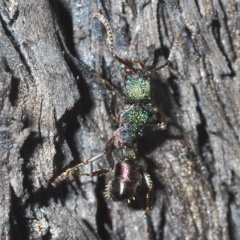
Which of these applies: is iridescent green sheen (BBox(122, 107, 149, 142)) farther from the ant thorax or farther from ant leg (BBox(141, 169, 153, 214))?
ant leg (BBox(141, 169, 153, 214))

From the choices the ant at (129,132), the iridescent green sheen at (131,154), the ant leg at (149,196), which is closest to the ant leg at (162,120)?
the ant at (129,132)

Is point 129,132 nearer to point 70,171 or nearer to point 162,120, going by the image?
point 162,120

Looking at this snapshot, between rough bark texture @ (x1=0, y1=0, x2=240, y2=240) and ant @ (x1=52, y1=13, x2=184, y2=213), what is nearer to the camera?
rough bark texture @ (x1=0, y1=0, x2=240, y2=240)

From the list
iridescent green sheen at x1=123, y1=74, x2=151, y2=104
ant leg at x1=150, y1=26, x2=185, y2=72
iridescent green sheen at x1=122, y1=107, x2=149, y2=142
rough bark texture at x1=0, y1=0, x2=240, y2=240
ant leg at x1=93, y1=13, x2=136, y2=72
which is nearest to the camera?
rough bark texture at x1=0, y1=0, x2=240, y2=240

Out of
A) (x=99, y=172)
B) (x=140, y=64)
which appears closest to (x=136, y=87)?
(x=140, y=64)

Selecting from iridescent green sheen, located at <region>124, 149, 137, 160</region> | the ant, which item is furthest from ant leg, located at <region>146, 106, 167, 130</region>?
iridescent green sheen, located at <region>124, 149, 137, 160</region>

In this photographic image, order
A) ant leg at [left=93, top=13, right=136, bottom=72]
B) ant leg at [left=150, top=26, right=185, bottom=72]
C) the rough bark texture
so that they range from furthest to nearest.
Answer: ant leg at [left=150, top=26, right=185, bottom=72] < ant leg at [left=93, top=13, right=136, bottom=72] < the rough bark texture
